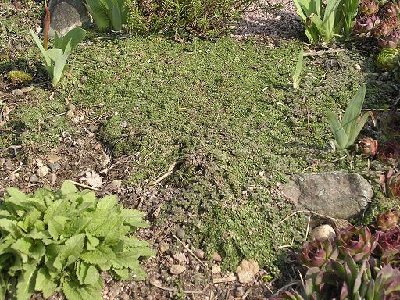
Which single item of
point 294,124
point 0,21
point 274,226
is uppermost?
point 0,21

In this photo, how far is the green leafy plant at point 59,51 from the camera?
158 inches

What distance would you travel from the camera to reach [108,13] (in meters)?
4.72

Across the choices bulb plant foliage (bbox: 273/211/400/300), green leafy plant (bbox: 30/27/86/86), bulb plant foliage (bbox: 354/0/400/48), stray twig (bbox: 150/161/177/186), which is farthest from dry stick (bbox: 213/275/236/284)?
bulb plant foliage (bbox: 354/0/400/48)

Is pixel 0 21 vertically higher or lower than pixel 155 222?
higher

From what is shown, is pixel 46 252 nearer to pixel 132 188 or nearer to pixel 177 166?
pixel 132 188

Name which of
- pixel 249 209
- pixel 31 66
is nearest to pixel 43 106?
pixel 31 66

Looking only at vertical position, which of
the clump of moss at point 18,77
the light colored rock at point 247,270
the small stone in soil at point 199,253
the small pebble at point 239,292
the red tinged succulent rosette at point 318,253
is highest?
the clump of moss at point 18,77

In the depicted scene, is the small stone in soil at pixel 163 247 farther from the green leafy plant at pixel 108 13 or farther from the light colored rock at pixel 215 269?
the green leafy plant at pixel 108 13

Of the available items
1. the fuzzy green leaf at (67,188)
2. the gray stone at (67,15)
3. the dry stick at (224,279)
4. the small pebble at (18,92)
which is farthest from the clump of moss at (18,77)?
the dry stick at (224,279)

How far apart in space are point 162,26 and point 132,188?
166cm

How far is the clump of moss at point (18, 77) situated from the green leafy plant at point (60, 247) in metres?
1.44

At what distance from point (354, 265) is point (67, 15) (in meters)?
3.26

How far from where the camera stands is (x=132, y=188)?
360cm

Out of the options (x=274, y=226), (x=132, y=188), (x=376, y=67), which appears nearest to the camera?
(x=274, y=226)
